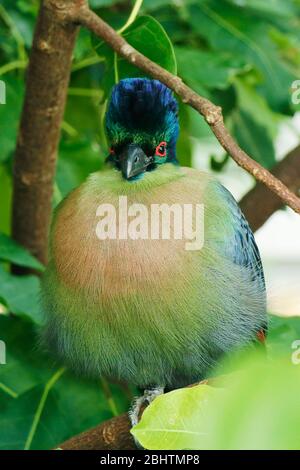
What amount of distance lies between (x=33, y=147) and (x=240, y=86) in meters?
1.13

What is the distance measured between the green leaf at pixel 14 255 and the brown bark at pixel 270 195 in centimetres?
95

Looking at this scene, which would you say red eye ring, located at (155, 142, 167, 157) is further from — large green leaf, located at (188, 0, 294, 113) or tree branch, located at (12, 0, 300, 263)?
large green leaf, located at (188, 0, 294, 113)

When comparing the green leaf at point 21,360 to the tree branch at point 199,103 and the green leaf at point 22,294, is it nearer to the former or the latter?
the green leaf at point 22,294

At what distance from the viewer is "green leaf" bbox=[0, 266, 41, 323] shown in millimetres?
2432

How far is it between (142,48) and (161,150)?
0.28 metres

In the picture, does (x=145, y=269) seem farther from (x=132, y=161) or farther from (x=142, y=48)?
(x=142, y=48)

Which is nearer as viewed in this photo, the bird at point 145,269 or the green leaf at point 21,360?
the bird at point 145,269

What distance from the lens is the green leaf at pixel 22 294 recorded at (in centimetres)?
243

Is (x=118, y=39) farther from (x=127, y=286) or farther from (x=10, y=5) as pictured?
(x=10, y=5)

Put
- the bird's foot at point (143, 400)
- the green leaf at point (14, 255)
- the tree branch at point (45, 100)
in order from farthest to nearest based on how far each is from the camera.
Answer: the green leaf at point (14, 255) < the bird's foot at point (143, 400) < the tree branch at point (45, 100)

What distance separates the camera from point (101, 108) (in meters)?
3.16

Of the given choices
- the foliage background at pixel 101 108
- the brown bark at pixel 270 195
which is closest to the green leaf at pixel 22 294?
the foliage background at pixel 101 108

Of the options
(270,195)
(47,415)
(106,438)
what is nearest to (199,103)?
(106,438)

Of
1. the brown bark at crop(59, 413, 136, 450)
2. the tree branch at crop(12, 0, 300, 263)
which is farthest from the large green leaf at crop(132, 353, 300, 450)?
the brown bark at crop(59, 413, 136, 450)
